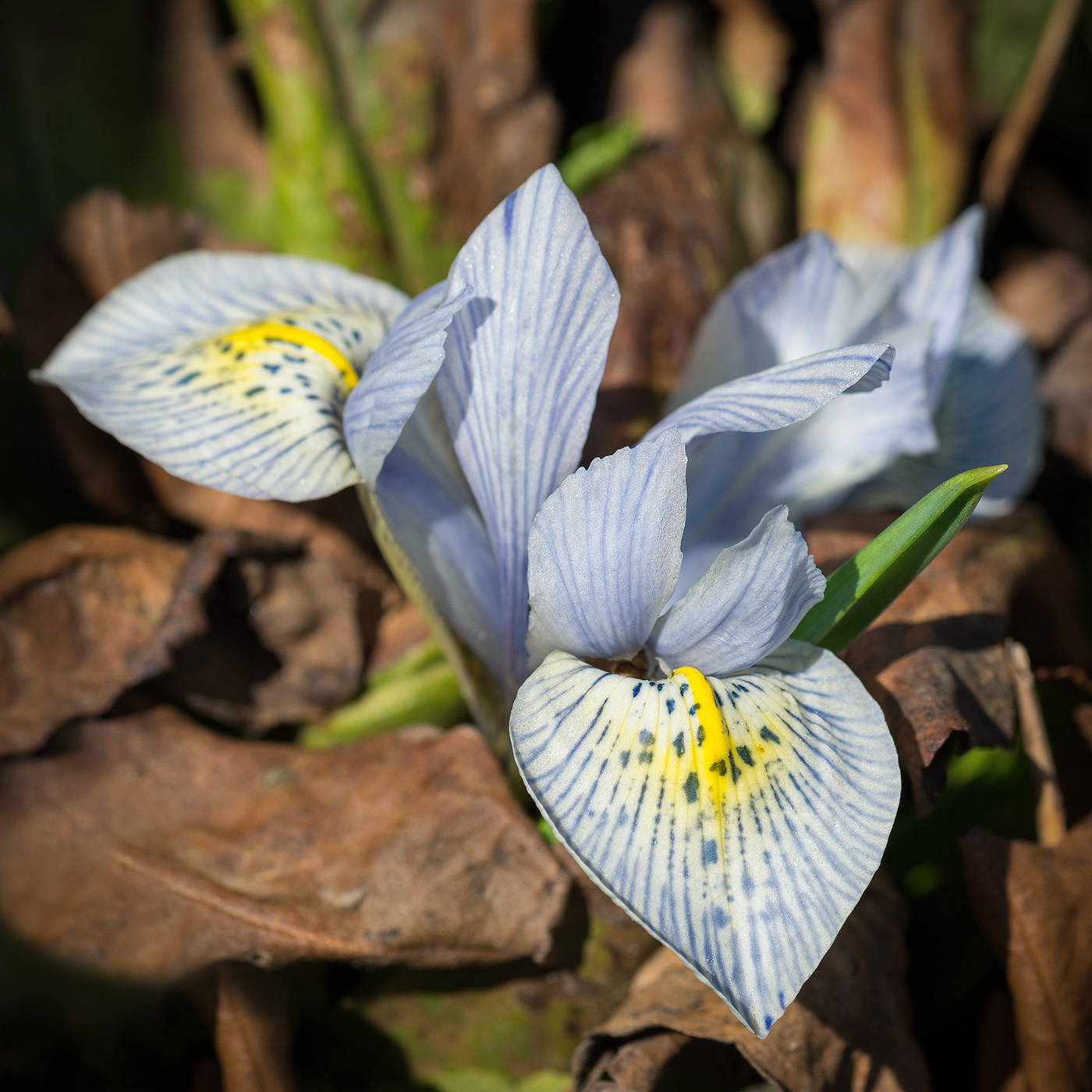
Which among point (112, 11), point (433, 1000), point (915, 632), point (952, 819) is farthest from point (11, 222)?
point (952, 819)

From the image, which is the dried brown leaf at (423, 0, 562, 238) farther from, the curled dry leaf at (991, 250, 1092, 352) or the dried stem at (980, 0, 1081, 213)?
the curled dry leaf at (991, 250, 1092, 352)

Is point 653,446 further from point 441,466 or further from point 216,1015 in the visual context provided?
point 216,1015

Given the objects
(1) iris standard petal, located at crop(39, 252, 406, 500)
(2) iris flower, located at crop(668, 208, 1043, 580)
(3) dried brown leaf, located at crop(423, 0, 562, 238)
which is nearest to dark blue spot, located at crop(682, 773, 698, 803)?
(2) iris flower, located at crop(668, 208, 1043, 580)

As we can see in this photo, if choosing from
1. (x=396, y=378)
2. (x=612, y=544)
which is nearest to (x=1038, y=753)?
(x=612, y=544)

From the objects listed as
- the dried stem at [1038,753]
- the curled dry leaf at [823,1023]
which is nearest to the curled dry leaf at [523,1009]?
the curled dry leaf at [823,1023]

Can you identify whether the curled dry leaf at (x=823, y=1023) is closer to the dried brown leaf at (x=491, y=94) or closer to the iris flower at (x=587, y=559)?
the iris flower at (x=587, y=559)

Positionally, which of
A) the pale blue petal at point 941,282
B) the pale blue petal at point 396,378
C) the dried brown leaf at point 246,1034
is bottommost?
the dried brown leaf at point 246,1034

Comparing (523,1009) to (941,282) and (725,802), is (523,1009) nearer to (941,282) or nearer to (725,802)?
(725,802)
